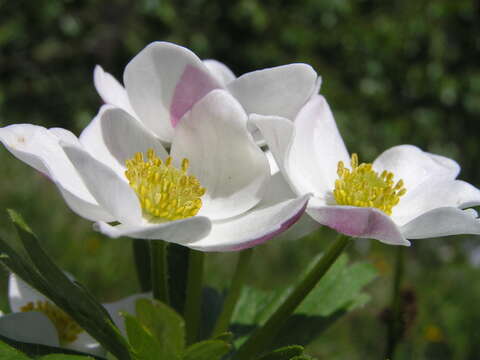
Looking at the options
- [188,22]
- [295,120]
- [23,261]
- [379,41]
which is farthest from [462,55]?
[23,261]

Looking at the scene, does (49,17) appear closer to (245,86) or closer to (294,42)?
(294,42)

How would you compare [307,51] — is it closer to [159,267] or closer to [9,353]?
[159,267]

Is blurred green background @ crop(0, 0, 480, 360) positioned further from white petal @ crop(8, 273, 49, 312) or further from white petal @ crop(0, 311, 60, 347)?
white petal @ crop(0, 311, 60, 347)

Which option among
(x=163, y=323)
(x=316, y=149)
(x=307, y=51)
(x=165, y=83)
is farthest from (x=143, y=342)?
(x=307, y=51)

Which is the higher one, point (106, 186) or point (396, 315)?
point (106, 186)

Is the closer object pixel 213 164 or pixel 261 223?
pixel 261 223

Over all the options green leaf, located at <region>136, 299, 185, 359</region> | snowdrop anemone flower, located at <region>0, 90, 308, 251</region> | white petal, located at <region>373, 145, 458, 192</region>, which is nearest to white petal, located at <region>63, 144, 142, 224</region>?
snowdrop anemone flower, located at <region>0, 90, 308, 251</region>

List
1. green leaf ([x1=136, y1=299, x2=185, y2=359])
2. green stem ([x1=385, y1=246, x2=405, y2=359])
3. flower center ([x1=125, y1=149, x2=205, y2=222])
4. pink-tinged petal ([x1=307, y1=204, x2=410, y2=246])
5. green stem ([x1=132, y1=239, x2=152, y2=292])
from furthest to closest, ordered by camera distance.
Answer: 1. green stem ([x1=385, y1=246, x2=405, y2=359])
2. green stem ([x1=132, y1=239, x2=152, y2=292])
3. flower center ([x1=125, y1=149, x2=205, y2=222])
4. pink-tinged petal ([x1=307, y1=204, x2=410, y2=246])
5. green leaf ([x1=136, y1=299, x2=185, y2=359])
